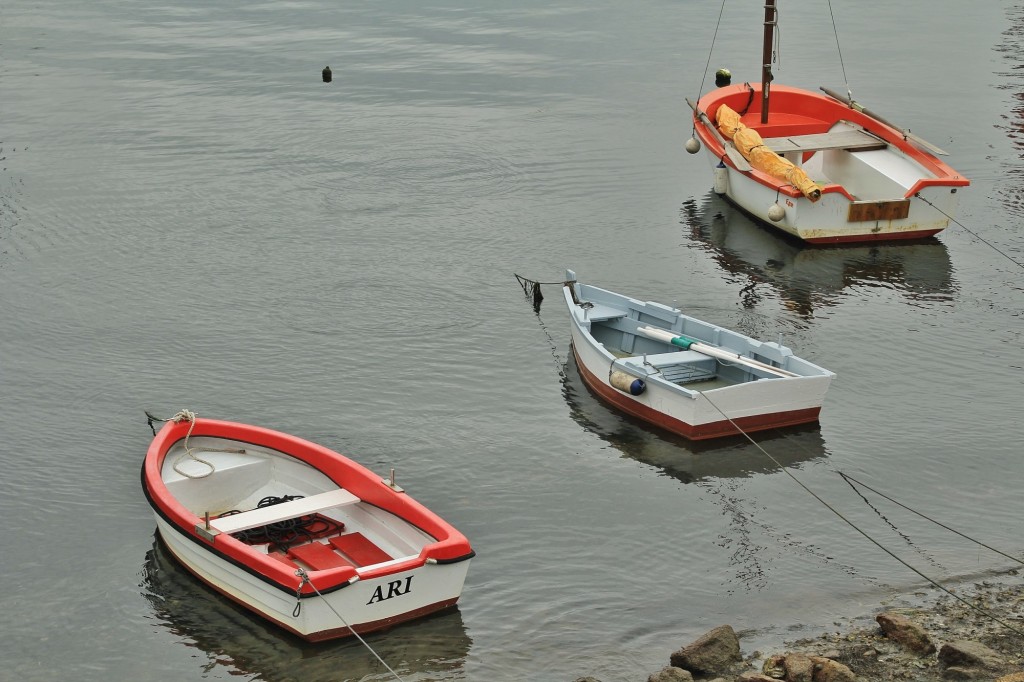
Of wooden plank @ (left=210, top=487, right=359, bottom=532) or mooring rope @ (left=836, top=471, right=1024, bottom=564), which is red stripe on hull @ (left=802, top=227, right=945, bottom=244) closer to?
mooring rope @ (left=836, top=471, right=1024, bottom=564)

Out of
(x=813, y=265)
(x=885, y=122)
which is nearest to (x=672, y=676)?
(x=813, y=265)

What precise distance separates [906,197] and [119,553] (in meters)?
17.6

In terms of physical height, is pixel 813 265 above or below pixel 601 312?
below

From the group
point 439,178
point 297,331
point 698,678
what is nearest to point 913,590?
point 698,678

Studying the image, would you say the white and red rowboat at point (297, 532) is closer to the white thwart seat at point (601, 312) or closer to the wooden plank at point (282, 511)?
the wooden plank at point (282, 511)

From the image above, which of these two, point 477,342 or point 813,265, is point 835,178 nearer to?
point 813,265

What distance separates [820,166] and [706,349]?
475 inches

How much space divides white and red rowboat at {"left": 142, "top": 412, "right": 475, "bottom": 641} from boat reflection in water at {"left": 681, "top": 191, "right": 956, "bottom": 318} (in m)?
11.1

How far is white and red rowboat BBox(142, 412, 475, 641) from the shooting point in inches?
542

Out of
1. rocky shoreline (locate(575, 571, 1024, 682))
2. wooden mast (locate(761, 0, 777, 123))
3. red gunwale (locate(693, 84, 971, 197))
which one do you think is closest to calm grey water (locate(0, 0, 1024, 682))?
rocky shoreline (locate(575, 571, 1024, 682))

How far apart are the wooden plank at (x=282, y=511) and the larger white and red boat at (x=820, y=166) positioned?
14.5m

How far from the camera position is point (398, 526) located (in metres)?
15.1

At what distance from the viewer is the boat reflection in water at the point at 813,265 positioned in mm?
25078

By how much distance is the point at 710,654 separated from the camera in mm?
13281
